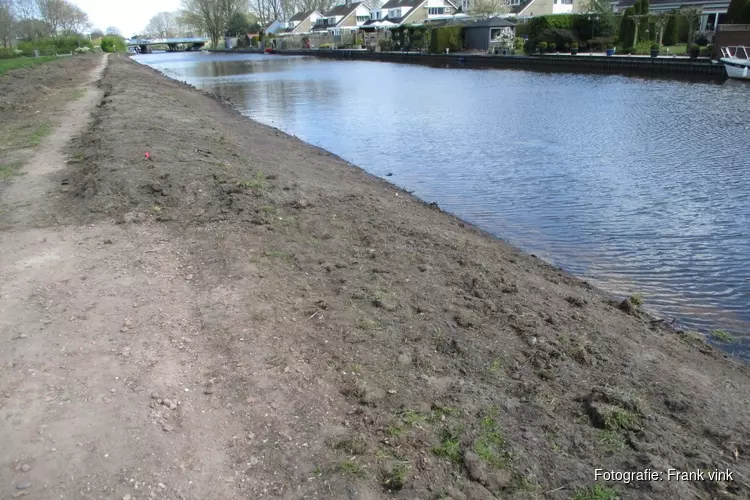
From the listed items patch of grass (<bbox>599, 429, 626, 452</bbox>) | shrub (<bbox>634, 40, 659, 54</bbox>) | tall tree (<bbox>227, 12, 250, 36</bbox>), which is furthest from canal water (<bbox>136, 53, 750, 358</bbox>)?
tall tree (<bbox>227, 12, 250, 36</bbox>)

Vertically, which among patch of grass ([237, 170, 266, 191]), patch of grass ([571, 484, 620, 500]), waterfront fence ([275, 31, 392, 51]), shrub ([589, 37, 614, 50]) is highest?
waterfront fence ([275, 31, 392, 51])

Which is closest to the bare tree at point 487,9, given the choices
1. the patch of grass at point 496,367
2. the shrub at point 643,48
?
the shrub at point 643,48

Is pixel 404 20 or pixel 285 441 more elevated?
pixel 404 20

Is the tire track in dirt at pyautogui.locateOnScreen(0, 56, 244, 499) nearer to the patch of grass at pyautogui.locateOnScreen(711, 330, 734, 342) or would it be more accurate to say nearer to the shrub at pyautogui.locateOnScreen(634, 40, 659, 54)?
the patch of grass at pyautogui.locateOnScreen(711, 330, 734, 342)

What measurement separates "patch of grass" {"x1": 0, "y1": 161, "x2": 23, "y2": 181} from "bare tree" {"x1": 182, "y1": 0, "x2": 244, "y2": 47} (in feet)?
455

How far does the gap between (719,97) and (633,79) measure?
30.9 feet

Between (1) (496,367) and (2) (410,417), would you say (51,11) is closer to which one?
(1) (496,367)

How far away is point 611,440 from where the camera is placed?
3.73m

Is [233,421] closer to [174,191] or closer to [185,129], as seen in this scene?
[174,191]

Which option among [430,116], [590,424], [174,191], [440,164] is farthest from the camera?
[430,116]

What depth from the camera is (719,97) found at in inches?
968

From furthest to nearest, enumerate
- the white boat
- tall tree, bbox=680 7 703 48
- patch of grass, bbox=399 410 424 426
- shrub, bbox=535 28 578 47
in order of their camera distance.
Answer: shrub, bbox=535 28 578 47 → tall tree, bbox=680 7 703 48 → the white boat → patch of grass, bbox=399 410 424 426

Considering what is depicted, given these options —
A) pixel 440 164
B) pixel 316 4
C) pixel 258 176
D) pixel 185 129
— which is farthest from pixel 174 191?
pixel 316 4

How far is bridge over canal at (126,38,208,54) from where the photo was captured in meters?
146
